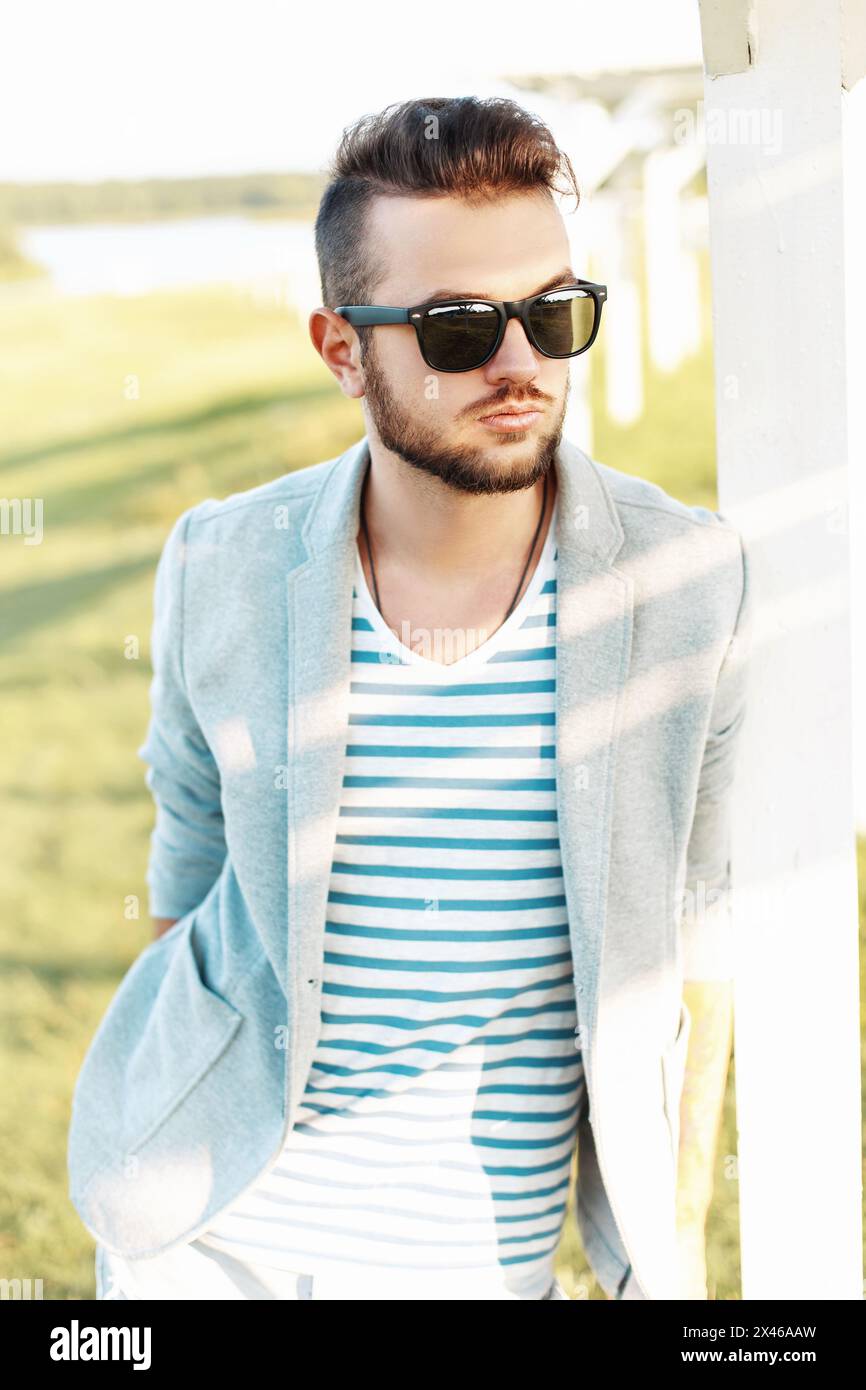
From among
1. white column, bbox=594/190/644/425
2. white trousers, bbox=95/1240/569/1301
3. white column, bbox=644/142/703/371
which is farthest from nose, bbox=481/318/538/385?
white column, bbox=644/142/703/371

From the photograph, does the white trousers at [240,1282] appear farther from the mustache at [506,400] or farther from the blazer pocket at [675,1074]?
the mustache at [506,400]

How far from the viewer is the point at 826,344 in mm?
1756

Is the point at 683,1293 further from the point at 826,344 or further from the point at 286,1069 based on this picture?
the point at 826,344

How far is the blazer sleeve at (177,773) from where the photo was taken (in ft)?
6.50

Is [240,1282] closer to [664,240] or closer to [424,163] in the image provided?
[424,163]

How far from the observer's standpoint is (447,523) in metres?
1.89

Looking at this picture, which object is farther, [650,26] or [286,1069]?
[650,26]

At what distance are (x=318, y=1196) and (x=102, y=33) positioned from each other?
64.8 ft

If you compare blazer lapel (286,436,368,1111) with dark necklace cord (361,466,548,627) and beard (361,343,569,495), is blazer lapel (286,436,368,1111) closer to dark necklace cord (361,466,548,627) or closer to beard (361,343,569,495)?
dark necklace cord (361,466,548,627)

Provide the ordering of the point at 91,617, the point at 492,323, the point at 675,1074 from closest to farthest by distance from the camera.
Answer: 1. the point at 492,323
2. the point at 675,1074
3. the point at 91,617

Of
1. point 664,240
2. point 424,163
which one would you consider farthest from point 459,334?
point 664,240

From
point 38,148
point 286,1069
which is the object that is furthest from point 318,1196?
point 38,148

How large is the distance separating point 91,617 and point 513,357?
6003mm

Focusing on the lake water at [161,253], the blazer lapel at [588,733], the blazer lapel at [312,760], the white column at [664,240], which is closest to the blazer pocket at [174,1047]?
the blazer lapel at [312,760]
